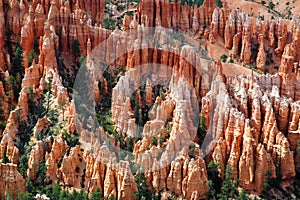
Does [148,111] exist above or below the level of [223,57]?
below

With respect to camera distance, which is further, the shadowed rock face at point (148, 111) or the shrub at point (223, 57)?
the shrub at point (223, 57)

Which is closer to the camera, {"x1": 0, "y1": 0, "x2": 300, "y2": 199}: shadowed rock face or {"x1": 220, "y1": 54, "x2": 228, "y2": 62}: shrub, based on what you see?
{"x1": 0, "y1": 0, "x2": 300, "y2": 199}: shadowed rock face

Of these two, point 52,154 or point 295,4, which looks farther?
point 295,4

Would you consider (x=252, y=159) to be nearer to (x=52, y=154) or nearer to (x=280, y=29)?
(x=52, y=154)

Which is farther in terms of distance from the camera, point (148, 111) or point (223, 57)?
point (223, 57)

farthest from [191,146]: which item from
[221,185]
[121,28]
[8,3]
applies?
[8,3]

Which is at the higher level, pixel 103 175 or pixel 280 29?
pixel 280 29

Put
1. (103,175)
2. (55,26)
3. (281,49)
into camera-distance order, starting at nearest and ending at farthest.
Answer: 1. (103,175)
2. (55,26)
3. (281,49)

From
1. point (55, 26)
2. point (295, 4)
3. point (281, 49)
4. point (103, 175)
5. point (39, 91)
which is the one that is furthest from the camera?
point (295, 4)
